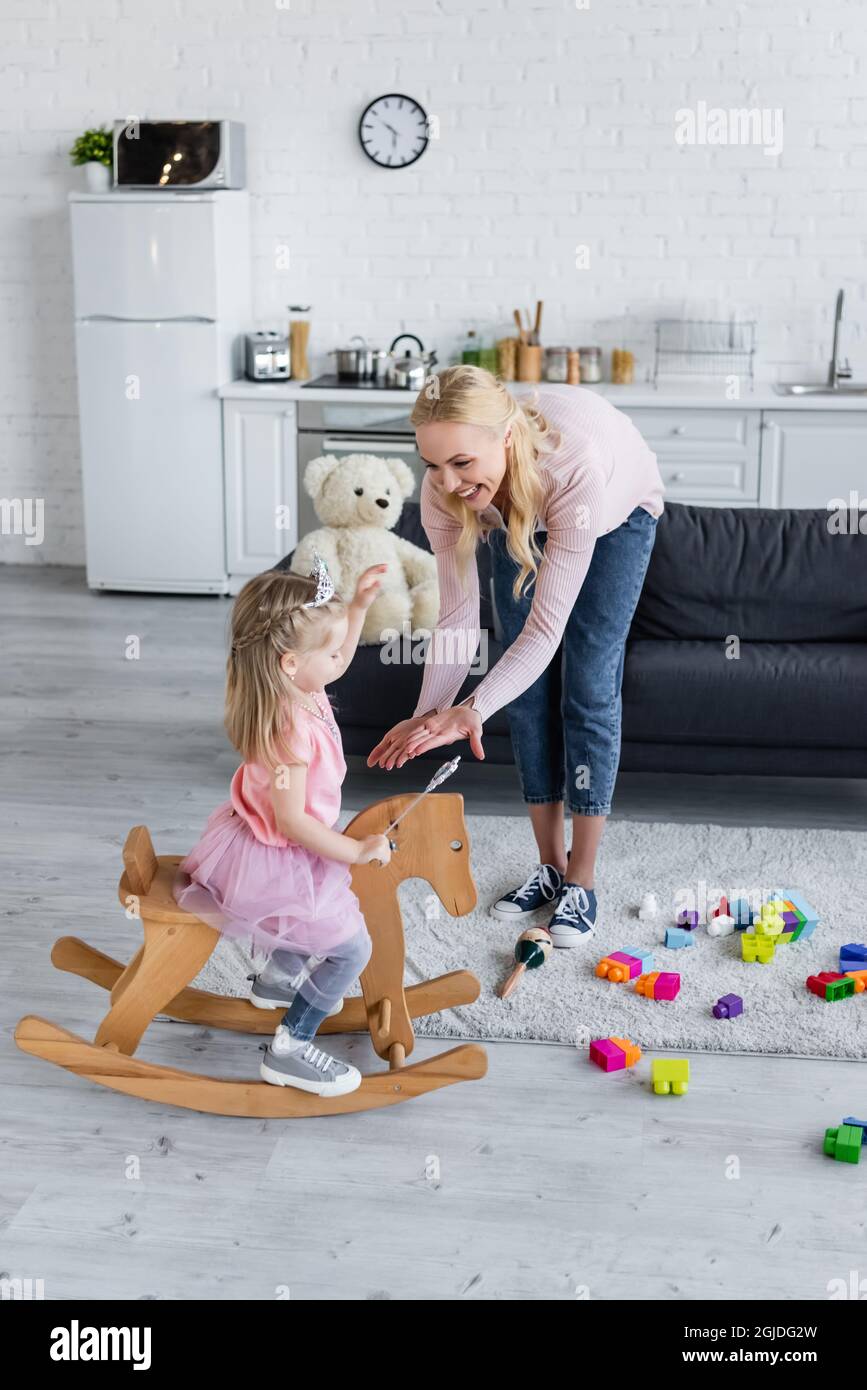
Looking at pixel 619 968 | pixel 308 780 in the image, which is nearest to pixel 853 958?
pixel 619 968

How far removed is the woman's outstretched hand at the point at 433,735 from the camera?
7.70 ft

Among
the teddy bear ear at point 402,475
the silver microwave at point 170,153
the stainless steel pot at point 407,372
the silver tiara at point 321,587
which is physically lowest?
the silver tiara at point 321,587

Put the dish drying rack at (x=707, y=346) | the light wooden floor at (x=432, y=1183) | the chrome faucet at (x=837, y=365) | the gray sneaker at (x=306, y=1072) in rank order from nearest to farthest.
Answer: the light wooden floor at (x=432, y=1183), the gray sneaker at (x=306, y=1072), the chrome faucet at (x=837, y=365), the dish drying rack at (x=707, y=346)

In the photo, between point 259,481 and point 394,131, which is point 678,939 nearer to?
point 259,481

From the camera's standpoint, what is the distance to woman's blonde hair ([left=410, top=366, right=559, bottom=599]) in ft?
7.32

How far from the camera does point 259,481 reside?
17.5 feet

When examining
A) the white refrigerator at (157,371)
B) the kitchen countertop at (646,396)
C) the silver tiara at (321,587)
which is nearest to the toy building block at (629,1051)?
the silver tiara at (321,587)

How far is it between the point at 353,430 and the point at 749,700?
7.89 ft

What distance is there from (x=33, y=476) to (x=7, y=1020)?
3.89 m

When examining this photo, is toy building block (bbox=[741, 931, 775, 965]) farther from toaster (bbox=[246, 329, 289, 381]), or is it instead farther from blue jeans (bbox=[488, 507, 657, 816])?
toaster (bbox=[246, 329, 289, 381])

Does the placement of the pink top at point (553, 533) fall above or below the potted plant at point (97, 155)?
below

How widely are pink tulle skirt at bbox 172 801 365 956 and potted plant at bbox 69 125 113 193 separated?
3.79m

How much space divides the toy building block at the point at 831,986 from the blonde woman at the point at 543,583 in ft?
1.42

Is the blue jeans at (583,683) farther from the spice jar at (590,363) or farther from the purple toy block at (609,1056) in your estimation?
the spice jar at (590,363)
